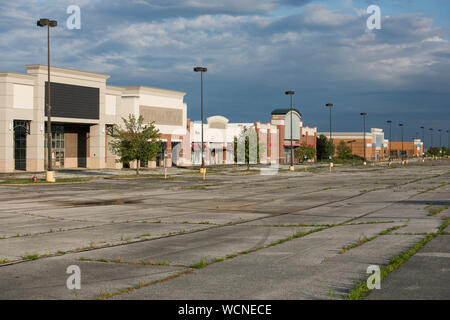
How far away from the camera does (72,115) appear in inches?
2386

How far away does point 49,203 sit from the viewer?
2417cm

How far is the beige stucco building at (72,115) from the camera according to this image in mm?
54188

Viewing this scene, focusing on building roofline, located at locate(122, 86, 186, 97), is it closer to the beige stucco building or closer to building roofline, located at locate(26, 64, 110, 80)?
the beige stucco building

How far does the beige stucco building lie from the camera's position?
54188 millimetres

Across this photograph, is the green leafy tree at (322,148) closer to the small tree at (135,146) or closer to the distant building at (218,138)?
the distant building at (218,138)

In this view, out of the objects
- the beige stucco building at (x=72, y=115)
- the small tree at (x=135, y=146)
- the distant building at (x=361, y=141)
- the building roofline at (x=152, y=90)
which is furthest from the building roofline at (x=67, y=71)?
the distant building at (x=361, y=141)

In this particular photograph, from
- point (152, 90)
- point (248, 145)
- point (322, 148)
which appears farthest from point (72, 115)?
point (322, 148)

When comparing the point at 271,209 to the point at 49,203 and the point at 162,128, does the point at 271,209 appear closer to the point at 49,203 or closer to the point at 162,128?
the point at 49,203

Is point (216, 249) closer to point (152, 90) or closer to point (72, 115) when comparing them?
point (72, 115)

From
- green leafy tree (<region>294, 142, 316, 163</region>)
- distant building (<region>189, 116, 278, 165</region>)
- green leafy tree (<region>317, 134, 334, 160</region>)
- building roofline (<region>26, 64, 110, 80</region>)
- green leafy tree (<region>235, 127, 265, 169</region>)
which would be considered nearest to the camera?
building roofline (<region>26, 64, 110, 80</region>)

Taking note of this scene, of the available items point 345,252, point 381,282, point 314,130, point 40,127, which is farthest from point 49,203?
point 314,130

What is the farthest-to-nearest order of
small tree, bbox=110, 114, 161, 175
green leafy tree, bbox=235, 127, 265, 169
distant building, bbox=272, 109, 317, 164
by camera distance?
distant building, bbox=272, 109, 317, 164 → green leafy tree, bbox=235, 127, 265, 169 → small tree, bbox=110, 114, 161, 175

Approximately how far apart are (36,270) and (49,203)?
1515 cm

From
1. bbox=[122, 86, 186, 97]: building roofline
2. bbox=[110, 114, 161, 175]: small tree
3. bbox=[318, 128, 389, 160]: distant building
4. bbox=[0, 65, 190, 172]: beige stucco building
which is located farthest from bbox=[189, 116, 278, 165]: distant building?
bbox=[318, 128, 389, 160]: distant building
